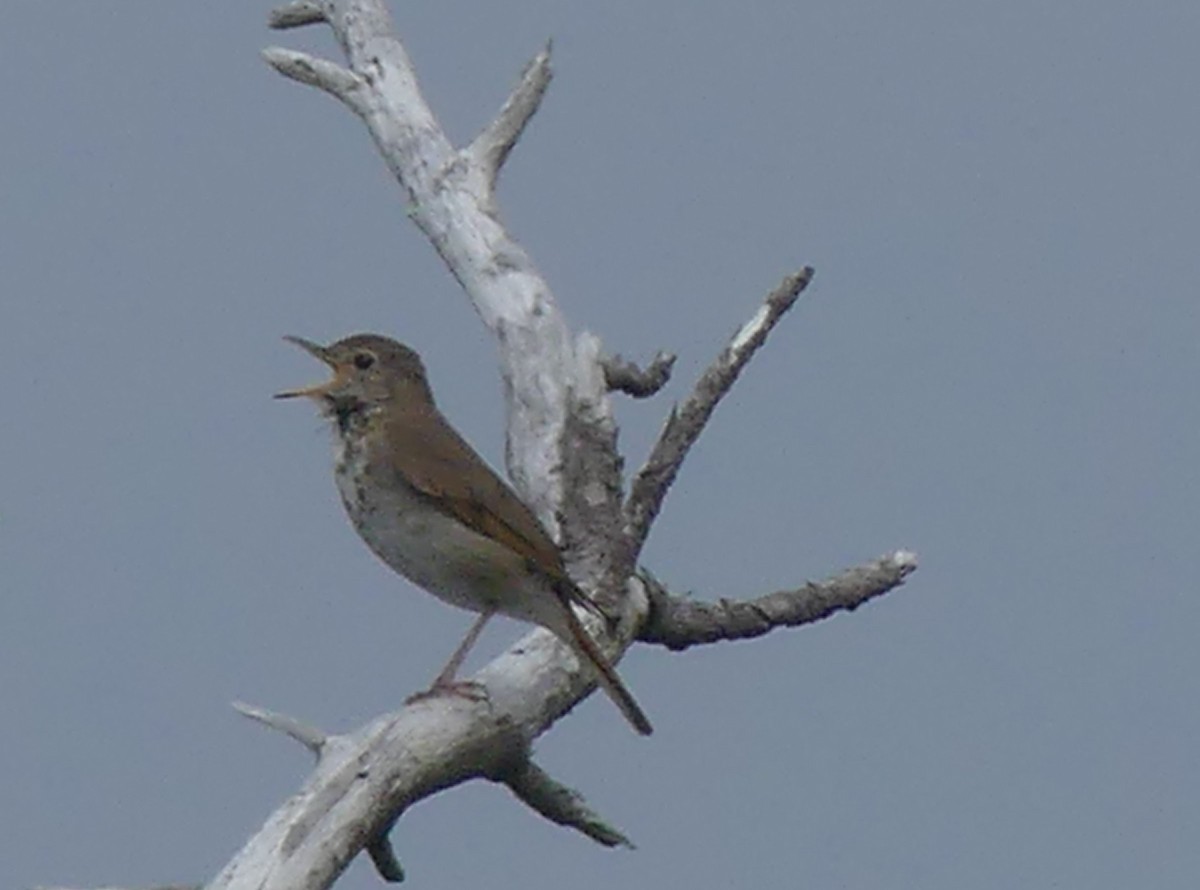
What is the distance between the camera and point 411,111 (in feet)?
33.1

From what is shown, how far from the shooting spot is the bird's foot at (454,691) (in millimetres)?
8016

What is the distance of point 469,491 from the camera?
27.8 feet

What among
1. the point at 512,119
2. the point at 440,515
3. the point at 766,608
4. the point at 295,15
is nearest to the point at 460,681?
the point at 440,515

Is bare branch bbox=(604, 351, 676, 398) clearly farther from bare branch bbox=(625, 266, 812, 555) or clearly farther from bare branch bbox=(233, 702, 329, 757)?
bare branch bbox=(233, 702, 329, 757)

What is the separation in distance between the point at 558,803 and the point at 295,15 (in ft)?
11.6

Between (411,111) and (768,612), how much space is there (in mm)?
2281

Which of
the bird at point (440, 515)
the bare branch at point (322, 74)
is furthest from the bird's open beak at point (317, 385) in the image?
the bare branch at point (322, 74)

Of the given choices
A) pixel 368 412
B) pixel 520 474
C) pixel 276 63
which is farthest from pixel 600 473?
pixel 276 63

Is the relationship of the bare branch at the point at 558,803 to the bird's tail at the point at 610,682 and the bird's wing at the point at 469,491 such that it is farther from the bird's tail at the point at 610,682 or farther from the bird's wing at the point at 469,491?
the bird's wing at the point at 469,491

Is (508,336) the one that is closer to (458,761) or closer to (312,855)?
(458,761)

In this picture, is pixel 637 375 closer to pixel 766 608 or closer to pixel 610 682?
pixel 766 608

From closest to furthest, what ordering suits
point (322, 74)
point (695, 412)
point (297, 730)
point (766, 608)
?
point (297, 730) < point (766, 608) < point (695, 412) < point (322, 74)

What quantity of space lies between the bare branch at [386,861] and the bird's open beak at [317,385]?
4.72 feet

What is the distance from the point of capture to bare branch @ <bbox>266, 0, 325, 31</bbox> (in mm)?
10672
